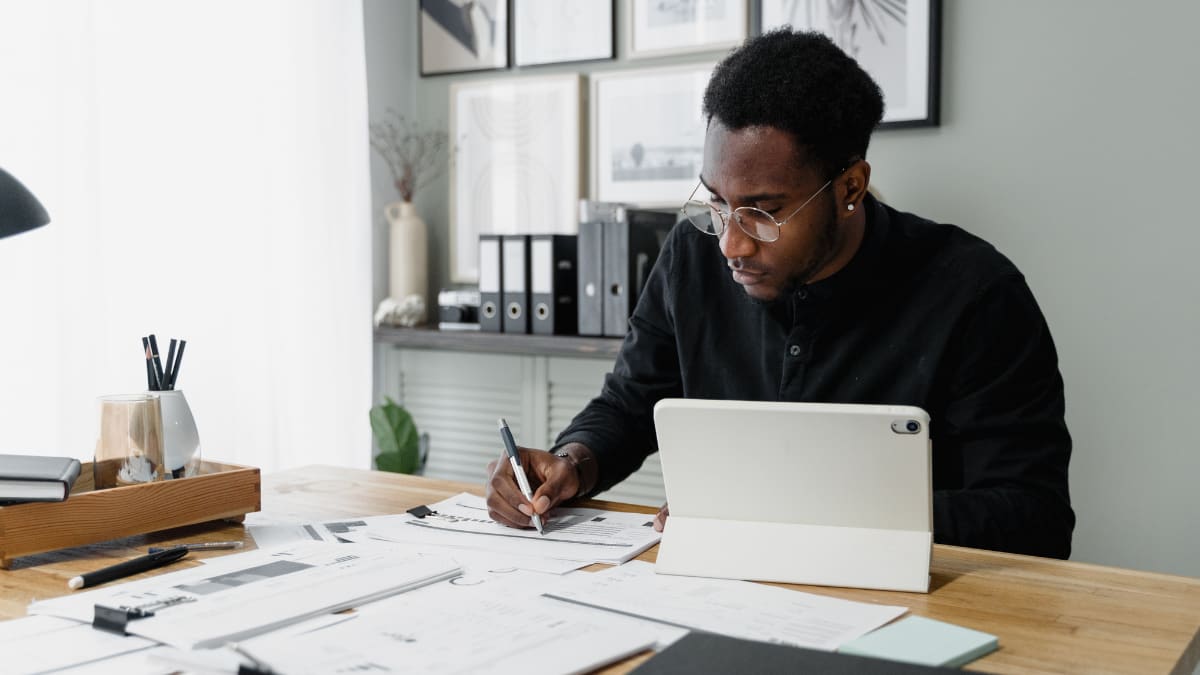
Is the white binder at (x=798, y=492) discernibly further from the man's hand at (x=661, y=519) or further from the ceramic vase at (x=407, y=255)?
the ceramic vase at (x=407, y=255)

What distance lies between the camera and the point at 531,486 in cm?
138

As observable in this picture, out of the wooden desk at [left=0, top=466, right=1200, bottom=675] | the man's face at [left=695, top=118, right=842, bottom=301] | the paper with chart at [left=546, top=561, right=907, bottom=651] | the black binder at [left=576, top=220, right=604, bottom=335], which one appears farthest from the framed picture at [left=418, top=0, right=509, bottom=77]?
the paper with chart at [left=546, top=561, right=907, bottom=651]

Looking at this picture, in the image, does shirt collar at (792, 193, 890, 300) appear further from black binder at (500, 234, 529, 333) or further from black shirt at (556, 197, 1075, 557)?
black binder at (500, 234, 529, 333)

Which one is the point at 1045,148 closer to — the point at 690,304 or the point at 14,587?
the point at 690,304

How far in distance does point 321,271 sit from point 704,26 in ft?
4.21

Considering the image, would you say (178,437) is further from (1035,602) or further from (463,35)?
(463,35)

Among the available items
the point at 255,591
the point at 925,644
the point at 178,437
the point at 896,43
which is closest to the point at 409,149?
the point at 896,43

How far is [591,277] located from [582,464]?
1.42 metres

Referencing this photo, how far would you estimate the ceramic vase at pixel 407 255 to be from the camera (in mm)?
3320

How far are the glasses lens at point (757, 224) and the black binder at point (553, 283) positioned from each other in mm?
1521

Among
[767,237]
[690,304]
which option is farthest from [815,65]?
[690,304]

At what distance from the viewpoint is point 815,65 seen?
1462 millimetres

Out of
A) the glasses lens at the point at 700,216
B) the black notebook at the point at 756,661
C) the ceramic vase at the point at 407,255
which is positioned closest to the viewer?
the black notebook at the point at 756,661

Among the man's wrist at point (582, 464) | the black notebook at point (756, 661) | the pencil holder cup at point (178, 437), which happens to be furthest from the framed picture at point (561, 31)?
the black notebook at point (756, 661)
